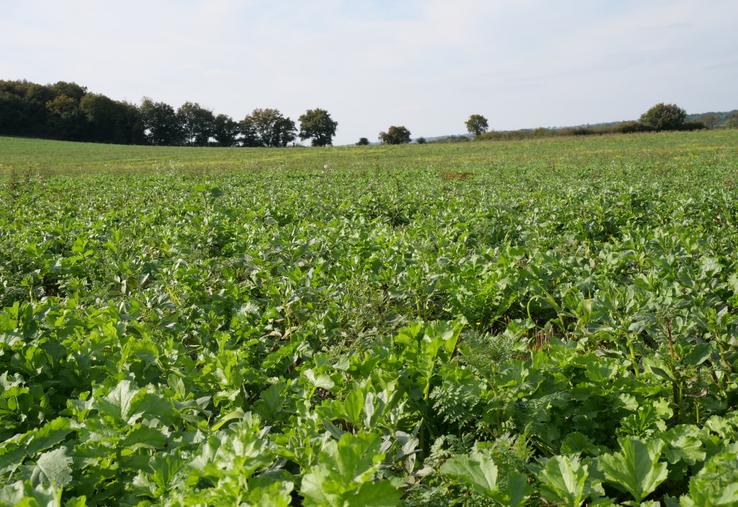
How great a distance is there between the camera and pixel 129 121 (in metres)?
80.9

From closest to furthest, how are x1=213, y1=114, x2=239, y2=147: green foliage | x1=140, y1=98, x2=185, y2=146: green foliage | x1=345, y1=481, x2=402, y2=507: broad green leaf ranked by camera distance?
1. x1=345, y1=481, x2=402, y2=507: broad green leaf
2. x1=140, y1=98, x2=185, y2=146: green foliage
3. x1=213, y1=114, x2=239, y2=147: green foliage

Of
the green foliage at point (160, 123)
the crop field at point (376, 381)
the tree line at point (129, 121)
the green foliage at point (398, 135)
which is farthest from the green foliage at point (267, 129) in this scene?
the crop field at point (376, 381)

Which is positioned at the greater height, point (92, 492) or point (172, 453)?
point (172, 453)

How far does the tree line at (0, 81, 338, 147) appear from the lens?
7262 cm

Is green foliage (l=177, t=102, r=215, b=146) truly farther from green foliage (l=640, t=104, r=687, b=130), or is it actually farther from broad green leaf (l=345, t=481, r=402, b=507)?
broad green leaf (l=345, t=481, r=402, b=507)

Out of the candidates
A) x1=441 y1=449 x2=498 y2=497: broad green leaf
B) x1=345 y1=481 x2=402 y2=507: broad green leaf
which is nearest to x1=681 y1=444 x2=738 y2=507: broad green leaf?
x1=441 y1=449 x2=498 y2=497: broad green leaf

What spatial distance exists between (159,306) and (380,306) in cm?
175

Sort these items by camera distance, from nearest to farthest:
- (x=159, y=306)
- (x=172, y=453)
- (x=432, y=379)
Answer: (x=172, y=453), (x=432, y=379), (x=159, y=306)

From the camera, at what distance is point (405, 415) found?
2.30m

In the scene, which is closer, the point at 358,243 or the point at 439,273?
the point at 439,273

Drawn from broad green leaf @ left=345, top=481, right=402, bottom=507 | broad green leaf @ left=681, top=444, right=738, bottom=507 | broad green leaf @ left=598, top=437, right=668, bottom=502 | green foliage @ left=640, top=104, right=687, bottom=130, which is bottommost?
broad green leaf @ left=598, top=437, right=668, bottom=502

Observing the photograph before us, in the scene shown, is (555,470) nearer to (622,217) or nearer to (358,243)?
(358,243)

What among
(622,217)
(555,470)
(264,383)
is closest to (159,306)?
(264,383)

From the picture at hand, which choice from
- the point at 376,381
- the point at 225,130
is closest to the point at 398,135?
the point at 225,130
